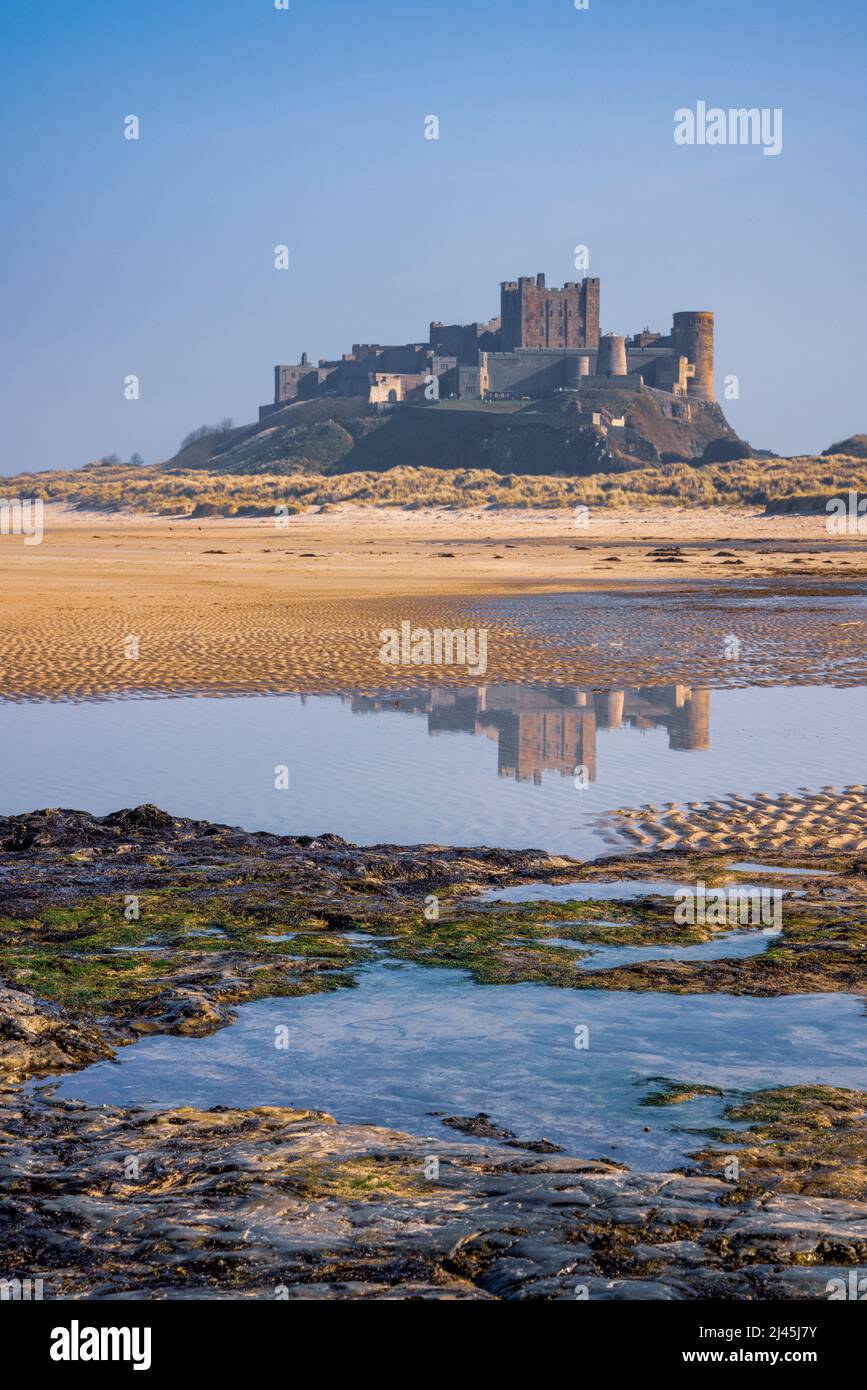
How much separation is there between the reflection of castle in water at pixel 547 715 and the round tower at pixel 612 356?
102377 millimetres

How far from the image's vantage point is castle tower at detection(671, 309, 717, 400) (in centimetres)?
11744

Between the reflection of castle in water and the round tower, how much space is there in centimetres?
10238

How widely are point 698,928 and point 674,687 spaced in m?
8.98

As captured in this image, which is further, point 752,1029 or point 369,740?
point 369,740

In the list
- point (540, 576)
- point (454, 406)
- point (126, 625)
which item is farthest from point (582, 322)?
point (126, 625)

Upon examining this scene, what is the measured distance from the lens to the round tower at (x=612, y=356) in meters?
115

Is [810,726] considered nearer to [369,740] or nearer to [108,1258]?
[369,740]

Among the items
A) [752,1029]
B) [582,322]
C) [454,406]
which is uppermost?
[582,322]

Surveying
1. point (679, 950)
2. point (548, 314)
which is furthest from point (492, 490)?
point (679, 950)

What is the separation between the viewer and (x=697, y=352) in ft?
392

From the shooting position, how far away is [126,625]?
68.1ft

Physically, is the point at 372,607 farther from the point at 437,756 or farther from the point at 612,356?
the point at 612,356

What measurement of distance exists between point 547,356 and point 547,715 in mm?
105240

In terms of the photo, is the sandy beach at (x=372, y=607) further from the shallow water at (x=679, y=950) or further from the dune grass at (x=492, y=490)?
the dune grass at (x=492, y=490)
